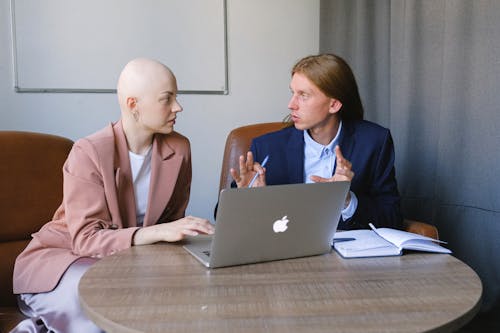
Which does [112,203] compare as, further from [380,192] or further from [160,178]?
[380,192]

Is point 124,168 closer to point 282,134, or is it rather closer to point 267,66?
point 282,134

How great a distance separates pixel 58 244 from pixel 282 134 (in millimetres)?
942

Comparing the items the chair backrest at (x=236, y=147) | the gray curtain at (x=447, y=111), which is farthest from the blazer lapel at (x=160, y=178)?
the gray curtain at (x=447, y=111)

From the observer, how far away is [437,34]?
2.15 m

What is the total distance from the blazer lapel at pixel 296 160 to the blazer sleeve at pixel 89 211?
708 millimetres

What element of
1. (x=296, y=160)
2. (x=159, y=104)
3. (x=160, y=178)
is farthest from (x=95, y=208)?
(x=296, y=160)

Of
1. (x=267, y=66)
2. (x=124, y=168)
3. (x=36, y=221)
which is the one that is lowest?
(x=36, y=221)

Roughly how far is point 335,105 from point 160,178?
74cm

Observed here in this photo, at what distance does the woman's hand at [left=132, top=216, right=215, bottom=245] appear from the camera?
53.2 inches

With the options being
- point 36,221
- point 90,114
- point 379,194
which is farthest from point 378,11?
point 36,221

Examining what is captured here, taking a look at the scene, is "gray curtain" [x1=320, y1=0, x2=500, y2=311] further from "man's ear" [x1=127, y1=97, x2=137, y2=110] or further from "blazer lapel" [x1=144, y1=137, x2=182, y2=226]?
"man's ear" [x1=127, y1=97, x2=137, y2=110]

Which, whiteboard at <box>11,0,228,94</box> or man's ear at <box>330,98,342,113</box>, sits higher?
whiteboard at <box>11,0,228,94</box>

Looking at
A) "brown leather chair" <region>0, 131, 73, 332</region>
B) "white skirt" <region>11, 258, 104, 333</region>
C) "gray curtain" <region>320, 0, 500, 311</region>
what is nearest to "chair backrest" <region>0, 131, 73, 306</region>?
"brown leather chair" <region>0, 131, 73, 332</region>

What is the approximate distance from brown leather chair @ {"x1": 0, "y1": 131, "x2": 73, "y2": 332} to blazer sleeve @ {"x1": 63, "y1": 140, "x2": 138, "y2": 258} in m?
0.47
